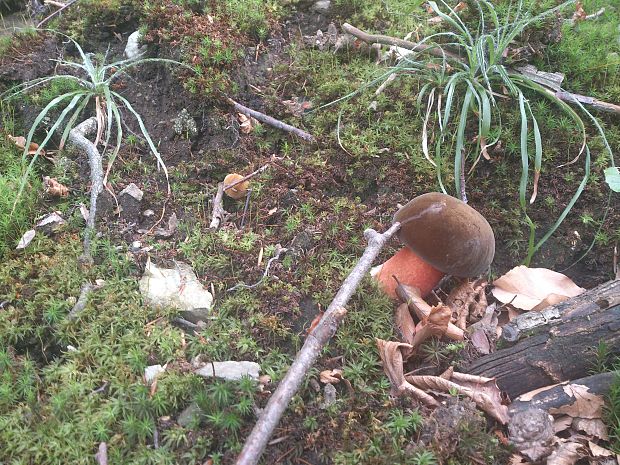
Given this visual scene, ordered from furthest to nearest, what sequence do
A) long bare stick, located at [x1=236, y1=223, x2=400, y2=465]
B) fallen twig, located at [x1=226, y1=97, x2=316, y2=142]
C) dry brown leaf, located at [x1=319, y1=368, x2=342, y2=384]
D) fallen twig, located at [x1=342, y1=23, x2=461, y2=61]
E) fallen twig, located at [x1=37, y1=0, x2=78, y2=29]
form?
fallen twig, located at [x1=37, y1=0, x2=78, y2=29], fallen twig, located at [x1=342, y1=23, x2=461, y2=61], fallen twig, located at [x1=226, y1=97, x2=316, y2=142], dry brown leaf, located at [x1=319, y1=368, x2=342, y2=384], long bare stick, located at [x1=236, y1=223, x2=400, y2=465]

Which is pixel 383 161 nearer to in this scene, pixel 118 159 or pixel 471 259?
pixel 471 259

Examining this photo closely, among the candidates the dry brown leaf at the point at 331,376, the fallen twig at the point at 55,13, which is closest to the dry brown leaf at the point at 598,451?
the dry brown leaf at the point at 331,376

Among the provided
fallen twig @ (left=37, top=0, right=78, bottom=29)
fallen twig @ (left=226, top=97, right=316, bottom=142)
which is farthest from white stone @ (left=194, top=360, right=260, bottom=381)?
fallen twig @ (left=37, top=0, right=78, bottom=29)

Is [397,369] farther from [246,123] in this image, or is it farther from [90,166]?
[90,166]

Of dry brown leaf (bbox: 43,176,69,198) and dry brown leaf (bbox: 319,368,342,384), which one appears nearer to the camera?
dry brown leaf (bbox: 319,368,342,384)

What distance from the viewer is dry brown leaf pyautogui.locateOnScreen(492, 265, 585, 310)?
102 inches

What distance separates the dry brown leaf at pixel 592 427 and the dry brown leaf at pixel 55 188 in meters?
2.83

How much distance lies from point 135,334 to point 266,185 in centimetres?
116

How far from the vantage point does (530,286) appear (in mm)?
2627

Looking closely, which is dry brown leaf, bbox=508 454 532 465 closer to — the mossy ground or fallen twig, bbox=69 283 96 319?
the mossy ground

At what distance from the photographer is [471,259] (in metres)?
2.26

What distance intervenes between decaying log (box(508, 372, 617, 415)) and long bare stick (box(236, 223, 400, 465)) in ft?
2.75

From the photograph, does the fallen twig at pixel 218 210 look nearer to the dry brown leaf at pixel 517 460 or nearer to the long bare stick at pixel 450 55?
the long bare stick at pixel 450 55

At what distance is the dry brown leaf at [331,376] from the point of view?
2.16m
